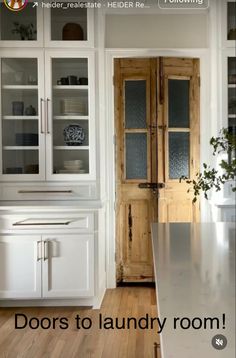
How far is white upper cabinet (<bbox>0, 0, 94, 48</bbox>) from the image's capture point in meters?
2.30

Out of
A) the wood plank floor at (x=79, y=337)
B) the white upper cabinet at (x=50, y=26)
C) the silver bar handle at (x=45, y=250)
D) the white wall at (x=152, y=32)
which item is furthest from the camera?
the white wall at (x=152, y=32)

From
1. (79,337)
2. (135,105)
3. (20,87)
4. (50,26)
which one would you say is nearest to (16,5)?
Answer: (50,26)

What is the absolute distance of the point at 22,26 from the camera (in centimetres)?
233

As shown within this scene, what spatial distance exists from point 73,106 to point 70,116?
7 centimetres

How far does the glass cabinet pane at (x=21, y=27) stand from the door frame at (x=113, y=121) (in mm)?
542

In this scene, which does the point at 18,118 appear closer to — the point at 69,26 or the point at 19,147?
the point at 19,147

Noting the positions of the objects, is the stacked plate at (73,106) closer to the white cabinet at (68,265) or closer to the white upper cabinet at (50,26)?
the white upper cabinet at (50,26)

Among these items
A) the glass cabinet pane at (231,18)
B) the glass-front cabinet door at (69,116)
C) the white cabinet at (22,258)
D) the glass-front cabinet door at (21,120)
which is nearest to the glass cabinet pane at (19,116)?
the glass-front cabinet door at (21,120)

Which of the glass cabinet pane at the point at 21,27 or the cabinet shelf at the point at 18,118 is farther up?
the glass cabinet pane at the point at 21,27

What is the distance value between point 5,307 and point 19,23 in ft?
5.91

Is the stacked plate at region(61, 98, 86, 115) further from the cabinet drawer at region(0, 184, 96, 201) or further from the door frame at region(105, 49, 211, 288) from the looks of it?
the cabinet drawer at region(0, 184, 96, 201)

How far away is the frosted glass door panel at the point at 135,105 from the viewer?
105 inches

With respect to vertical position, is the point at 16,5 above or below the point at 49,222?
above

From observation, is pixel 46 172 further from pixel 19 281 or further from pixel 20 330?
pixel 20 330
